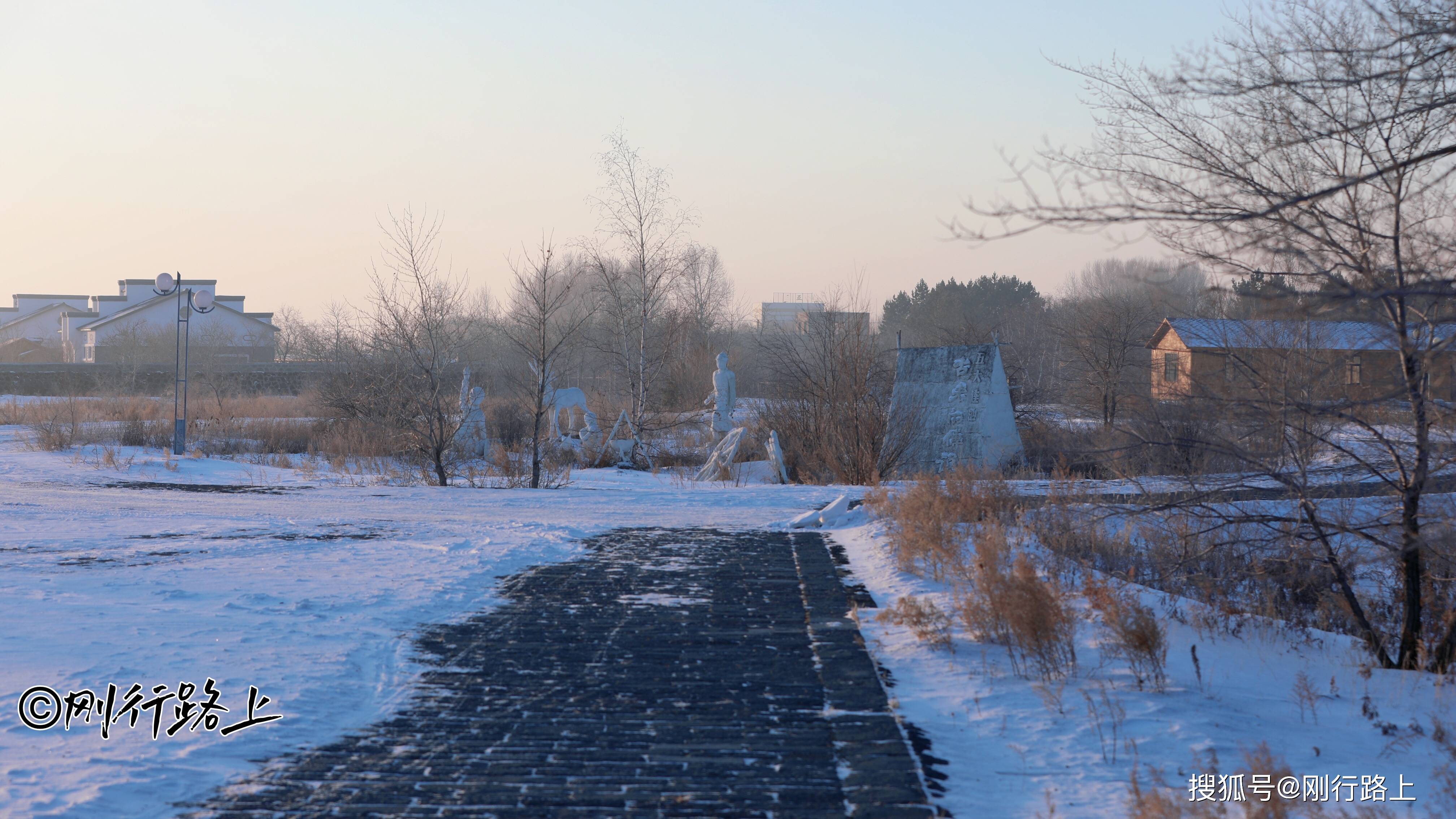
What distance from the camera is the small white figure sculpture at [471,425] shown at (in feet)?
63.2

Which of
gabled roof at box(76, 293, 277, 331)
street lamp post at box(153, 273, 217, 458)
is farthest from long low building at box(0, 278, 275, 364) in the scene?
street lamp post at box(153, 273, 217, 458)

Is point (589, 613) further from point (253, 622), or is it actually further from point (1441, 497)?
point (1441, 497)

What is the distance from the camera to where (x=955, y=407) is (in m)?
19.2

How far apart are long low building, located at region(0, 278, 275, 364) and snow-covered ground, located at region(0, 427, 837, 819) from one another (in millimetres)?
45963

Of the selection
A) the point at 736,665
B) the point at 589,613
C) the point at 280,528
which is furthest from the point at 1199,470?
the point at 280,528

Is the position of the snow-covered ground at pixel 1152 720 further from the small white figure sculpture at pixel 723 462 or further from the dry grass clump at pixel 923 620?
the small white figure sculpture at pixel 723 462

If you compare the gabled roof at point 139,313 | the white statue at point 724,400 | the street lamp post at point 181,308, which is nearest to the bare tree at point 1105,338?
the white statue at point 724,400

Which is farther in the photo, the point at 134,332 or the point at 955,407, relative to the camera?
the point at 134,332

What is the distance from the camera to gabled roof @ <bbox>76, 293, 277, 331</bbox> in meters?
62.8

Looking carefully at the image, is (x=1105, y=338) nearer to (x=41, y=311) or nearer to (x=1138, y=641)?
(x=1138, y=641)

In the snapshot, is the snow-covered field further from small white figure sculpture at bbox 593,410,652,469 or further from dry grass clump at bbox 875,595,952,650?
small white figure sculpture at bbox 593,410,652,469

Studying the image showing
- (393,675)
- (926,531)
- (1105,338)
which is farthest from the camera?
(1105,338)

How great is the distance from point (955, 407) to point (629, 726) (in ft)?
50.5

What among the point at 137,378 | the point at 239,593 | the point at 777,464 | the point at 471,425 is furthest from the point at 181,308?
the point at 137,378
